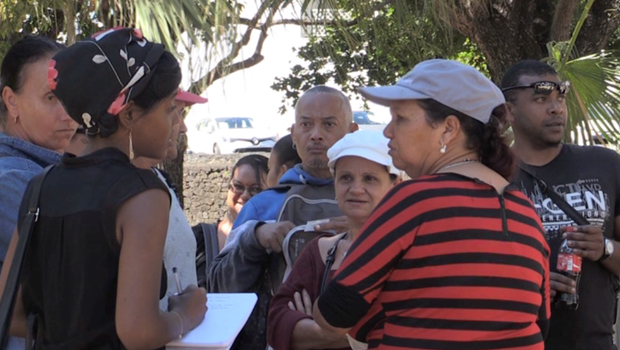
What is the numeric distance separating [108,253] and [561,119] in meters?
2.27

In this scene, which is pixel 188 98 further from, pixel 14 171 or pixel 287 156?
pixel 287 156

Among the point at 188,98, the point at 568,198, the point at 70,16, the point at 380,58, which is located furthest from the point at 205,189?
the point at 188,98

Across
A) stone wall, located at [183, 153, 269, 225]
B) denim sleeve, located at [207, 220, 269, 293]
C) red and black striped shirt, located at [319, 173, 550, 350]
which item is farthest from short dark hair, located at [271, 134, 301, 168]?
stone wall, located at [183, 153, 269, 225]

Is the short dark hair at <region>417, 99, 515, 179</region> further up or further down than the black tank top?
further up

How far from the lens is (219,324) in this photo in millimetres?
2105

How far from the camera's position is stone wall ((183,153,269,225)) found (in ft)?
47.0

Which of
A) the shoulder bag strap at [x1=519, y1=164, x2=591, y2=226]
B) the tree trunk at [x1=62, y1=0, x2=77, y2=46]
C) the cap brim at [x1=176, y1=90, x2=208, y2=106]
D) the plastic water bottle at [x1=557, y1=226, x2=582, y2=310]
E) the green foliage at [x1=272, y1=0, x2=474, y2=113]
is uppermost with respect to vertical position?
the green foliage at [x1=272, y1=0, x2=474, y2=113]

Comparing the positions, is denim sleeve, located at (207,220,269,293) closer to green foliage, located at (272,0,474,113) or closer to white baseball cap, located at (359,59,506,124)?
white baseball cap, located at (359,59,506,124)

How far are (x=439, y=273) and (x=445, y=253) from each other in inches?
2.0

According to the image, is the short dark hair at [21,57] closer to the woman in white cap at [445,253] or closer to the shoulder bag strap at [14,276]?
the shoulder bag strap at [14,276]

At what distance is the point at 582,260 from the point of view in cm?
324

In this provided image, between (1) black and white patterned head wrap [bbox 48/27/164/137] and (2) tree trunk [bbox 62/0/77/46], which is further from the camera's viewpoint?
(2) tree trunk [bbox 62/0/77/46]

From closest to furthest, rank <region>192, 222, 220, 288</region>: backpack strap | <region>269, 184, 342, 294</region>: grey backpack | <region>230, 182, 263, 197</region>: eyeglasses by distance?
1. <region>269, 184, 342, 294</region>: grey backpack
2. <region>192, 222, 220, 288</region>: backpack strap
3. <region>230, 182, 263, 197</region>: eyeglasses

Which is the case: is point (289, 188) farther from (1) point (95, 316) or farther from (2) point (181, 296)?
(1) point (95, 316)
